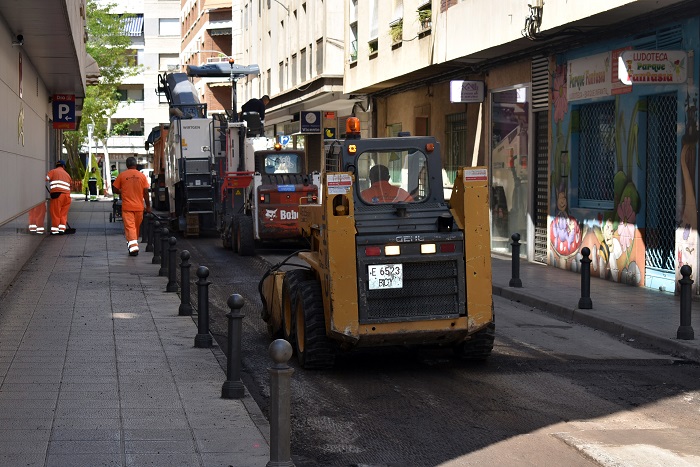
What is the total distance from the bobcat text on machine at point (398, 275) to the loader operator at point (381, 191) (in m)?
0.06

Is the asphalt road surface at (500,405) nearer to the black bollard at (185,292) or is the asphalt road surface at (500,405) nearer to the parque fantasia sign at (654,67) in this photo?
the black bollard at (185,292)

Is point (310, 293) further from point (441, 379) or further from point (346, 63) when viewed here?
point (346, 63)

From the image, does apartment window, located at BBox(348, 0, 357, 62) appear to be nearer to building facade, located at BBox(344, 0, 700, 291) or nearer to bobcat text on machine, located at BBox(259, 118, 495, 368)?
building facade, located at BBox(344, 0, 700, 291)

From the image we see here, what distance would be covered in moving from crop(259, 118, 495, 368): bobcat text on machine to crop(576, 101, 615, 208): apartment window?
29.5 feet

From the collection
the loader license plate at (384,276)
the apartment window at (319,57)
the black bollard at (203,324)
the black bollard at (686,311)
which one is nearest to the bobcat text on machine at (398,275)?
the loader license plate at (384,276)

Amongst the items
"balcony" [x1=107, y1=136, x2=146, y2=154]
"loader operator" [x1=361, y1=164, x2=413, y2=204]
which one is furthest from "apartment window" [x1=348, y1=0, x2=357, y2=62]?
"balcony" [x1=107, y1=136, x2=146, y2=154]

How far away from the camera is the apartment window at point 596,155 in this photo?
18625mm

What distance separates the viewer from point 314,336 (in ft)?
32.9

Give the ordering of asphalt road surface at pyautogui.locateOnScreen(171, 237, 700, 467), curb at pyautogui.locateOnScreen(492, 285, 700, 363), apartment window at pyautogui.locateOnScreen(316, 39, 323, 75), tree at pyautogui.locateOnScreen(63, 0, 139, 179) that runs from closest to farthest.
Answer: asphalt road surface at pyautogui.locateOnScreen(171, 237, 700, 467)
curb at pyautogui.locateOnScreen(492, 285, 700, 363)
apartment window at pyautogui.locateOnScreen(316, 39, 323, 75)
tree at pyautogui.locateOnScreen(63, 0, 139, 179)

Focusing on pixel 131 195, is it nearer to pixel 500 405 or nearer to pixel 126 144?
pixel 500 405

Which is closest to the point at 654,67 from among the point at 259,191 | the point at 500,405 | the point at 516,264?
the point at 516,264

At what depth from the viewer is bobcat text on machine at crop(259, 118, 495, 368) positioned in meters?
9.74

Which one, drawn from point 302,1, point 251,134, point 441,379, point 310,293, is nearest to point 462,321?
point 441,379

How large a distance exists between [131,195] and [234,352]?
13.4 metres
